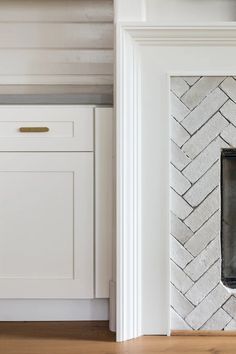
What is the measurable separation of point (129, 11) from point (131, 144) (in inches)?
21.3

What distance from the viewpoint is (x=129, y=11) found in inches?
77.0

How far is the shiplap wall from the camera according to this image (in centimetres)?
229

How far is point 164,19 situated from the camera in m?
2.16

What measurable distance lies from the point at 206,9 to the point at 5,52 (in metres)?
0.93

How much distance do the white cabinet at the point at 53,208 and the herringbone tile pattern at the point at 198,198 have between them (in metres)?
0.29

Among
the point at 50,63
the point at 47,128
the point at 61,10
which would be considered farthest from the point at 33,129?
the point at 61,10

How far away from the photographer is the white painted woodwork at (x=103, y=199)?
200 cm

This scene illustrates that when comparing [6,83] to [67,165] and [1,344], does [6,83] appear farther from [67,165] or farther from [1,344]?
[1,344]

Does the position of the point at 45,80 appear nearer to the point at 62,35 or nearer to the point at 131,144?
the point at 62,35

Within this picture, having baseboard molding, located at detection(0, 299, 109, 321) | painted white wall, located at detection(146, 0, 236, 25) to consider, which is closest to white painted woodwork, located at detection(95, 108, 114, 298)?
baseboard molding, located at detection(0, 299, 109, 321)

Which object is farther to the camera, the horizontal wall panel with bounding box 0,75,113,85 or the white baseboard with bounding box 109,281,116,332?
the horizontal wall panel with bounding box 0,75,113,85

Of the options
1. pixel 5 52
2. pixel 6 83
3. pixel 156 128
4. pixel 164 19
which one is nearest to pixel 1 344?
pixel 156 128

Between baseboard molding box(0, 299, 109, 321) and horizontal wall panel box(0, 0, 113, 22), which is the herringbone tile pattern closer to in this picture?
baseboard molding box(0, 299, 109, 321)

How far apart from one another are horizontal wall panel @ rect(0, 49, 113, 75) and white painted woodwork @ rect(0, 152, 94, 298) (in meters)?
0.49
